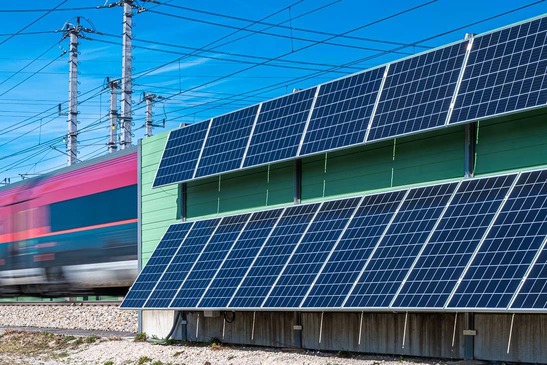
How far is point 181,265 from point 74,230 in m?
7.32

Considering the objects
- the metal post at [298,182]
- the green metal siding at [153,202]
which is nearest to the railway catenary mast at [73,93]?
the green metal siding at [153,202]

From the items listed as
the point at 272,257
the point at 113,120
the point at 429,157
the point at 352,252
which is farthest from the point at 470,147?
the point at 113,120

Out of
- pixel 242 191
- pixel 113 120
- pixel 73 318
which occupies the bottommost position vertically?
pixel 73 318

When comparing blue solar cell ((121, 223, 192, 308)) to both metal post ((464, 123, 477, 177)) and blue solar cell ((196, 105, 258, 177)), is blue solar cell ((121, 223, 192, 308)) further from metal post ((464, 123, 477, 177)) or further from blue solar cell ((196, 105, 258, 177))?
metal post ((464, 123, 477, 177))

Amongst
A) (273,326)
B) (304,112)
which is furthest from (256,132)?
(273,326)

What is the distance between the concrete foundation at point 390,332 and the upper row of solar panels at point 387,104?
311 centimetres

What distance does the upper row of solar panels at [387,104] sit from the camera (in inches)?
525

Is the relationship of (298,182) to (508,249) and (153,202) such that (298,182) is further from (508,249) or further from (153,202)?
(508,249)

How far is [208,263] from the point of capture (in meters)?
18.3

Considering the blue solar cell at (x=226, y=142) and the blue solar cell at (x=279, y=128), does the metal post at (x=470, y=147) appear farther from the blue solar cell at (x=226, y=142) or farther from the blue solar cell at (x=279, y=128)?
the blue solar cell at (x=226, y=142)

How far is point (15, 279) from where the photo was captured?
29.6m

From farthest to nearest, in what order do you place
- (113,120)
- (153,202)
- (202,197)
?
(113,120), (153,202), (202,197)

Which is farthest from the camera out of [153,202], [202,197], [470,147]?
[153,202]

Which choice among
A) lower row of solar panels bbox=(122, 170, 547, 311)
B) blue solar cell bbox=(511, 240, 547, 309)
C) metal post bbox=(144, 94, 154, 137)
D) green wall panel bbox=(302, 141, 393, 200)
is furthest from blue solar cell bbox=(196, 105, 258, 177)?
metal post bbox=(144, 94, 154, 137)
